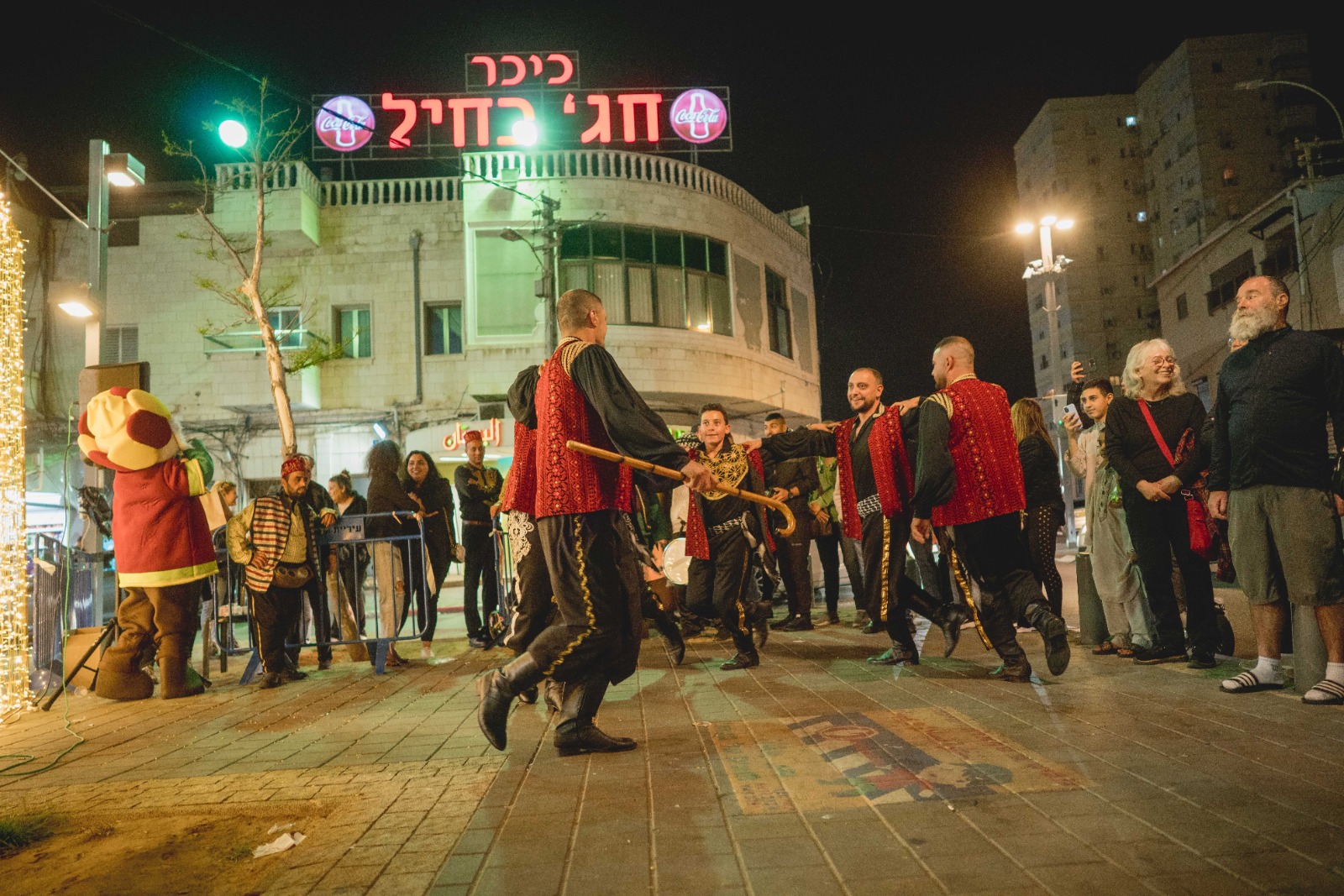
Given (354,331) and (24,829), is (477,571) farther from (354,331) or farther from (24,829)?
(354,331)

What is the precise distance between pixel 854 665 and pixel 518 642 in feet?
8.20

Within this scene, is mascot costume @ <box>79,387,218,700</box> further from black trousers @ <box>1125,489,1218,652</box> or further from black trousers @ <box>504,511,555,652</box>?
black trousers @ <box>1125,489,1218,652</box>

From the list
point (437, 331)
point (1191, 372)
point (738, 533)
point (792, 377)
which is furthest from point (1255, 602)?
point (1191, 372)

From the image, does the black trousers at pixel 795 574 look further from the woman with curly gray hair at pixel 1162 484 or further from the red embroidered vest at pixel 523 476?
the red embroidered vest at pixel 523 476

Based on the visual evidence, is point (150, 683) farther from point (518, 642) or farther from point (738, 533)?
point (738, 533)

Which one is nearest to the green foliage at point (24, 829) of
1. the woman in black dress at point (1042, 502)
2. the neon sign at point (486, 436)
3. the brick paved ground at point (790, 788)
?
the brick paved ground at point (790, 788)

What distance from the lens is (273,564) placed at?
689 centimetres

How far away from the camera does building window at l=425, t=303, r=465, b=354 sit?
21.8 metres

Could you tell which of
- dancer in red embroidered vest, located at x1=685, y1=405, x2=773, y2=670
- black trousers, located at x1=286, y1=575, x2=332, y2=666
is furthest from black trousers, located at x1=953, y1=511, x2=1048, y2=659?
black trousers, located at x1=286, y1=575, x2=332, y2=666

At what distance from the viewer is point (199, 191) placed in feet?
74.5

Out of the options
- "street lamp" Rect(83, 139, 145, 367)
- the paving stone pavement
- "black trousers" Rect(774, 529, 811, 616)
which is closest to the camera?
the paving stone pavement

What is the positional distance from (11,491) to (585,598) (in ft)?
14.6

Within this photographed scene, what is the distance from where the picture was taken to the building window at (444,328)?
2183 centimetres

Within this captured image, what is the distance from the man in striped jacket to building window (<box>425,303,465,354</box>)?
15.1 metres
